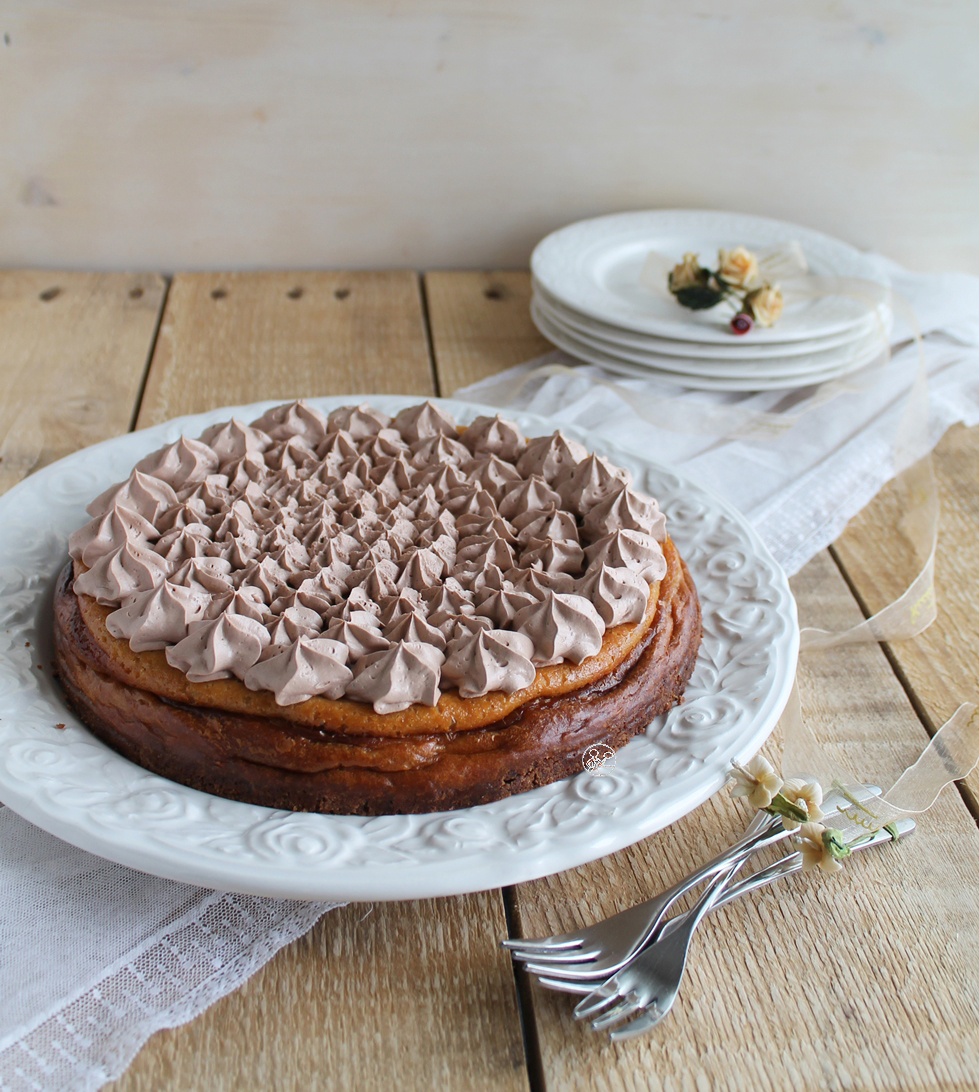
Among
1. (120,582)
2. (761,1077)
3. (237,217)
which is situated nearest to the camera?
(761,1077)

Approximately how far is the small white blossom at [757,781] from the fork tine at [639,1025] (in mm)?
272

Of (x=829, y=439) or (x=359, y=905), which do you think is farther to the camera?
(x=829, y=439)

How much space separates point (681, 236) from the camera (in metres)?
2.92

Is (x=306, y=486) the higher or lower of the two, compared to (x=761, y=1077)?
higher

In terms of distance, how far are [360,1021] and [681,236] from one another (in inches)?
93.0

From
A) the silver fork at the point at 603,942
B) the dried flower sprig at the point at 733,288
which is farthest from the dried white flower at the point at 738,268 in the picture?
the silver fork at the point at 603,942

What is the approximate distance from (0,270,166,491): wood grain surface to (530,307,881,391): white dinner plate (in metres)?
1.07

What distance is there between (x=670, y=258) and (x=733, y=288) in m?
0.36

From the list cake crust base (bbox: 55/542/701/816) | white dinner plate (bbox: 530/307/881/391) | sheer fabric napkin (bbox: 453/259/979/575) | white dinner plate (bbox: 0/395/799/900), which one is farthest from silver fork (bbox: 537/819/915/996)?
white dinner plate (bbox: 530/307/881/391)

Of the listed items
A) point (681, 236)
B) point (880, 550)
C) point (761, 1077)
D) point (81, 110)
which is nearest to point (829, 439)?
point (880, 550)

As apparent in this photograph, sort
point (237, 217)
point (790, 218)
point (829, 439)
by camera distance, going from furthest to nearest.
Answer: point (790, 218)
point (237, 217)
point (829, 439)

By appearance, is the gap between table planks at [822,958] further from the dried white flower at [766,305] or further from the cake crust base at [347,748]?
the dried white flower at [766,305]

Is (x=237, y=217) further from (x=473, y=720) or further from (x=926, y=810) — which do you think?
(x=926, y=810)

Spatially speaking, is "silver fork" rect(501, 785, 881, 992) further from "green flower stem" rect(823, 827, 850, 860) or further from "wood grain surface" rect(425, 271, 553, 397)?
"wood grain surface" rect(425, 271, 553, 397)
